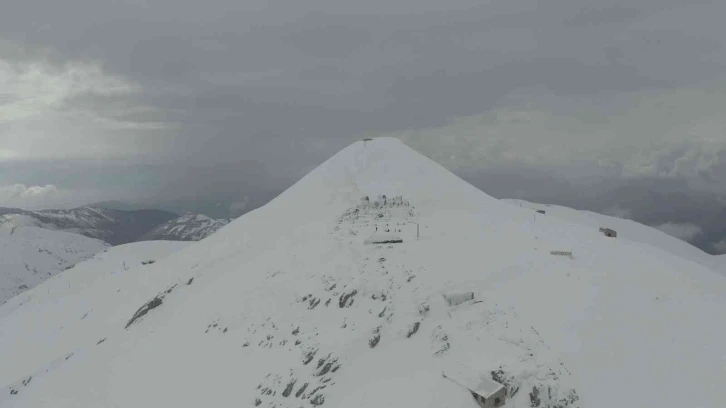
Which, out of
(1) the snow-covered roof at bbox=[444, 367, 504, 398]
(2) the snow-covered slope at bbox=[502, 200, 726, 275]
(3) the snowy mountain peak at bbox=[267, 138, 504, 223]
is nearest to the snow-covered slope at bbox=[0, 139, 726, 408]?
(1) the snow-covered roof at bbox=[444, 367, 504, 398]

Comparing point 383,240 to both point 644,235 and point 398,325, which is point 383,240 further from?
point 644,235

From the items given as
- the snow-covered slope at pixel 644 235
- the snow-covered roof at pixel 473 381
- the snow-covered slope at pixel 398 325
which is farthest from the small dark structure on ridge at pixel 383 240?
the snow-covered slope at pixel 644 235

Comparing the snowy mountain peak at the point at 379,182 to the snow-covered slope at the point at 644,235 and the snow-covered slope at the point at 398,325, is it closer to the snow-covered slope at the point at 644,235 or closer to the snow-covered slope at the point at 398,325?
the snow-covered slope at the point at 398,325

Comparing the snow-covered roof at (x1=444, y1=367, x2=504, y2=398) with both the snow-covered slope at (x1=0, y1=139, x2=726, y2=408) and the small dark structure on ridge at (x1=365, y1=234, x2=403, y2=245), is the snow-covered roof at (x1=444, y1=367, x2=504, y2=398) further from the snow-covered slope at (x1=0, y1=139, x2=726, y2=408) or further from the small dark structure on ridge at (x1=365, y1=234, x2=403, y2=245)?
the small dark structure on ridge at (x1=365, y1=234, x2=403, y2=245)

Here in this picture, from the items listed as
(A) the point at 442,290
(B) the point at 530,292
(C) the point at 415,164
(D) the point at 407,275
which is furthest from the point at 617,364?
(C) the point at 415,164

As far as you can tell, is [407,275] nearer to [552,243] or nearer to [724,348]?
[552,243]

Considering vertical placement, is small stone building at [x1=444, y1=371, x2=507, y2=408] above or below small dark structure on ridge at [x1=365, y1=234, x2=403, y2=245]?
below

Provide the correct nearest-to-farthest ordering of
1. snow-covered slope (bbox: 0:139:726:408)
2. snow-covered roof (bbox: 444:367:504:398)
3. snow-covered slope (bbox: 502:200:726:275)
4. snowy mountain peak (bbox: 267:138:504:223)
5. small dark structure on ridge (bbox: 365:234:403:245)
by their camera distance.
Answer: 1. snow-covered roof (bbox: 444:367:504:398)
2. snow-covered slope (bbox: 0:139:726:408)
3. small dark structure on ridge (bbox: 365:234:403:245)
4. snowy mountain peak (bbox: 267:138:504:223)
5. snow-covered slope (bbox: 502:200:726:275)

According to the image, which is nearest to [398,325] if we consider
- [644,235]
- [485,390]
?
[485,390]
